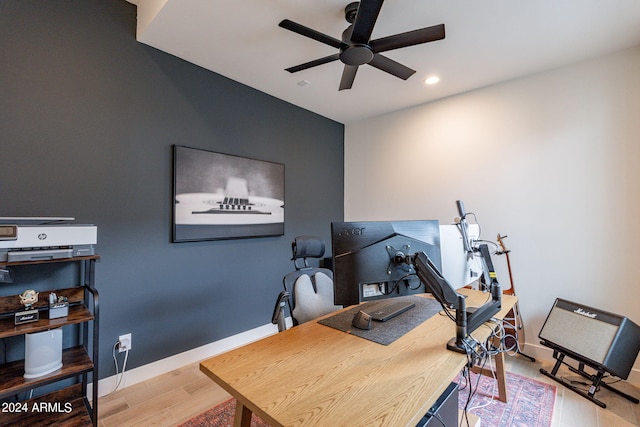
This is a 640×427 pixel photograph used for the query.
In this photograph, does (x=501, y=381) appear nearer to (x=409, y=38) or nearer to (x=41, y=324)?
(x=409, y=38)

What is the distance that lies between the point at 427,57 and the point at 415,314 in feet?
6.89

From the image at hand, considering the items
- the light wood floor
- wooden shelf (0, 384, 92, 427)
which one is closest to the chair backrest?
the light wood floor

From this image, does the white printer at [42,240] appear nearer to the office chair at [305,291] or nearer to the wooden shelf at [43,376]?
the wooden shelf at [43,376]

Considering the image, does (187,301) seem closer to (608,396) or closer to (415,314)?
(415,314)

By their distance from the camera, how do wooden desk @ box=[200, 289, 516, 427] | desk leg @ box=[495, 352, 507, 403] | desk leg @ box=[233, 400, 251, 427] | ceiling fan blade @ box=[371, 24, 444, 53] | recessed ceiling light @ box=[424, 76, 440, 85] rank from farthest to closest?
recessed ceiling light @ box=[424, 76, 440, 85]
desk leg @ box=[495, 352, 507, 403]
ceiling fan blade @ box=[371, 24, 444, 53]
desk leg @ box=[233, 400, 251, 427]
wooden desk @ box=[200, 289, 516, 427]

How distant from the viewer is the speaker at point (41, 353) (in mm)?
1530

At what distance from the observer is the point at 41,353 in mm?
1553

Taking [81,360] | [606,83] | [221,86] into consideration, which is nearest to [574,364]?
[606,83]

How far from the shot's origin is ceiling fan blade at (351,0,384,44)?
57.1 inches

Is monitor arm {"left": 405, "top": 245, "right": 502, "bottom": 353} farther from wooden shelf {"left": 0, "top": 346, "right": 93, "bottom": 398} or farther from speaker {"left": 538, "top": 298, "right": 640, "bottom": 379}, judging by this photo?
wooden shelf {"left": 0, "top": 346, "right": 93, "bottom": 398}

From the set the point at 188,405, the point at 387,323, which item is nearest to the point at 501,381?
the point at 387,323

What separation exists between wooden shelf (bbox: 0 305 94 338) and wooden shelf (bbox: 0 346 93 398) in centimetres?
26

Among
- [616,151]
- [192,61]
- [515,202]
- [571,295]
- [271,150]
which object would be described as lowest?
[571,295]

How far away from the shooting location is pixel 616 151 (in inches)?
91.8
